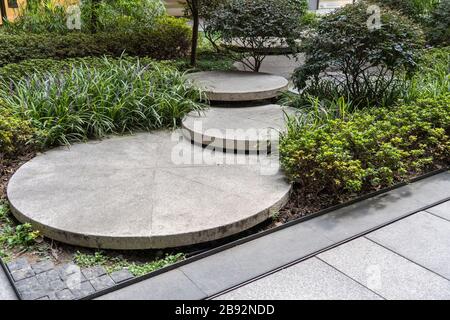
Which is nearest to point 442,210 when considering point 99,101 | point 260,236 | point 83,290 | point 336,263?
point 336,263

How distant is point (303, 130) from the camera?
375cm

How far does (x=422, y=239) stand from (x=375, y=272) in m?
0.57

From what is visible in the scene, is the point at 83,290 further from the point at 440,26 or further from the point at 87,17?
the point at 440,26

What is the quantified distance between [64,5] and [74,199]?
5811mm

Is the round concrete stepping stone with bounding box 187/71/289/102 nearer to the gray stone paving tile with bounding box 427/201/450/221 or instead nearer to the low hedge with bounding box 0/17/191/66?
the low hedge with bounding box 0/17/191/66

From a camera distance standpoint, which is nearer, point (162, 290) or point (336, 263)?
point (162, 290)

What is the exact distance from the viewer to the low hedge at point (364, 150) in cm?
329

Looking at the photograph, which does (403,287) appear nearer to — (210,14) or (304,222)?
(304,222)

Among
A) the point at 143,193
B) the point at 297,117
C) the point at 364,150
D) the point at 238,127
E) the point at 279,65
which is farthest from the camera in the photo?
the point at 279,65

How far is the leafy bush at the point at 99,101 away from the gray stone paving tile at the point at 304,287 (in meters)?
2.45

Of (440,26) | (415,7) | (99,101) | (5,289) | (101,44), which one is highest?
(415,7)

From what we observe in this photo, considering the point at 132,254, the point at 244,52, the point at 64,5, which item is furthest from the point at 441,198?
the point at 64,5

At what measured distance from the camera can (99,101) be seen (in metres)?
4.43
